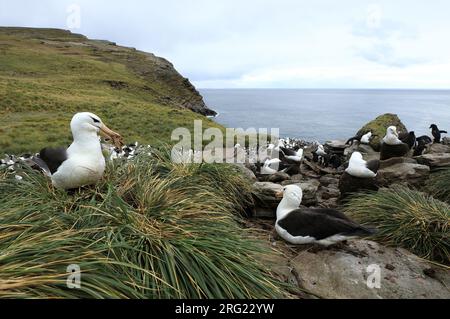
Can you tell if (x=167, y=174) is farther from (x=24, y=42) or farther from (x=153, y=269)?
(x=24, y=42)

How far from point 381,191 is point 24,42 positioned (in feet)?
311

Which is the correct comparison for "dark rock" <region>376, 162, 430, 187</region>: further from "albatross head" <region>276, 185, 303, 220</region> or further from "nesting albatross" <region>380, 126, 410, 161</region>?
"albatross head" <region>276, 185, 303, 220</region>

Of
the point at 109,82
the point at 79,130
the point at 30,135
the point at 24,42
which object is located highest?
the point at 24,42

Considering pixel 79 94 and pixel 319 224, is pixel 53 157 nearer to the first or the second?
pixel 319 224

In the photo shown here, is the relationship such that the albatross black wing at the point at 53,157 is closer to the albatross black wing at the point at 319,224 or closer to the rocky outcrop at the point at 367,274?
the albatross black wing at the point at 319,224

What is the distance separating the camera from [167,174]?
651 cm

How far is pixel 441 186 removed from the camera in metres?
8.41

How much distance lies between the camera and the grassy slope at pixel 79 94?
90.6ft

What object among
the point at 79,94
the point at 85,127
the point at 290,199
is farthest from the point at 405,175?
the point at 79,94

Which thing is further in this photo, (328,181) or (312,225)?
(328,181)

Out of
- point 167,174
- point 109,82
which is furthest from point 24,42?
point 167,174

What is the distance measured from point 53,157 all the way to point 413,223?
5.38 metres

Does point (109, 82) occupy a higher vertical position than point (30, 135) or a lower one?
higher

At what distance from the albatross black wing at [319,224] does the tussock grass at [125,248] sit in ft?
2.77
